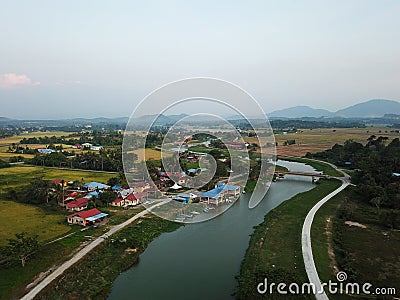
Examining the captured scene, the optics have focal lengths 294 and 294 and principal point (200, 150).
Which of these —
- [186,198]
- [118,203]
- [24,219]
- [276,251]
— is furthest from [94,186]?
[276,251]

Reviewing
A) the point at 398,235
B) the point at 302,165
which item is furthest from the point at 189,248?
the point at 302,165

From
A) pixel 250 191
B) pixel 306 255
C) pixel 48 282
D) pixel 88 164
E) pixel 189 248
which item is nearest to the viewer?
pixel 48 282

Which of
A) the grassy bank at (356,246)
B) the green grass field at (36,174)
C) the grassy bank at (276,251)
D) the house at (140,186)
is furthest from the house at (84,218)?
the grassy bank at (356,246)

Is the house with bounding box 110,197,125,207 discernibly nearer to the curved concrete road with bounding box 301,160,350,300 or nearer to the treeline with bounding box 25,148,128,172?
the curved concrete road with bounding box 301,160,350,300

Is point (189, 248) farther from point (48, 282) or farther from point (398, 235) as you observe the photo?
point (398, 235)

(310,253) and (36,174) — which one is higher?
(36,174)

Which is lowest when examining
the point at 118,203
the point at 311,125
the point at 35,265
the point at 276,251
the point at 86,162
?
the point at 276,251

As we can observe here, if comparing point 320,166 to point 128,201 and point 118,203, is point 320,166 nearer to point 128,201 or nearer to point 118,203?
point 128,201
